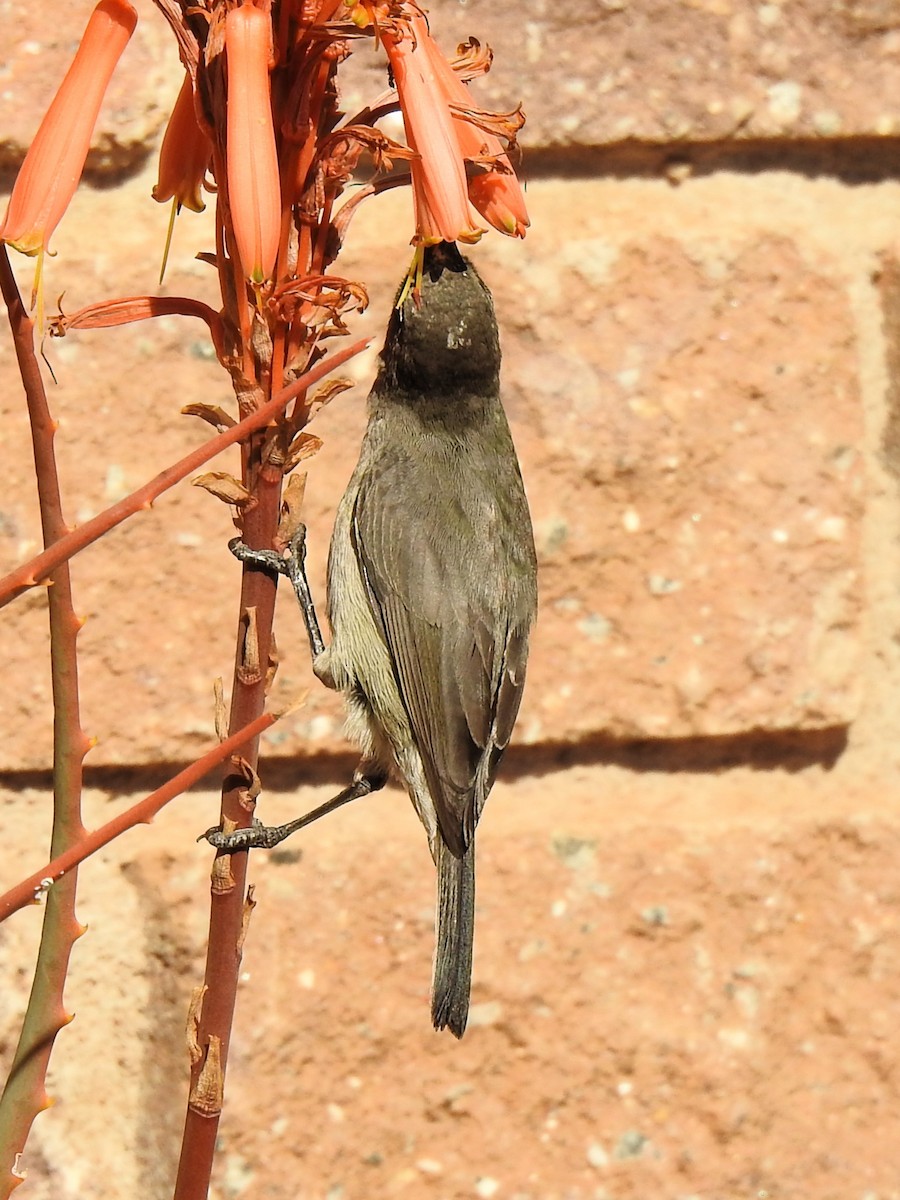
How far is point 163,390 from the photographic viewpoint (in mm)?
845

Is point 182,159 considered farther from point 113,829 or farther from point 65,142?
point 113,829

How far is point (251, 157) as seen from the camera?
40 cm

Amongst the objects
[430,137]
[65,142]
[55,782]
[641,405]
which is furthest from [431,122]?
[641,405]

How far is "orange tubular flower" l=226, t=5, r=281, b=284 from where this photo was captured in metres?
0.40

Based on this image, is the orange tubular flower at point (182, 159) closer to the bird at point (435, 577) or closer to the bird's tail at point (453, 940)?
the bird at point (435, 577)

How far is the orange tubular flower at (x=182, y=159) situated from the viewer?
486 millimetres

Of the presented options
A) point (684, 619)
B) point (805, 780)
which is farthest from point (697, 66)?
point (805, 780)

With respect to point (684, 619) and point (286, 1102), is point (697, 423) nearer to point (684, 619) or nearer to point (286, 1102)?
point (684, 619)

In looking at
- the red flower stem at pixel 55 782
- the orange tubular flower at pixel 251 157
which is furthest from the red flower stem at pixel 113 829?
the orange tubular flower at pixel 251 157

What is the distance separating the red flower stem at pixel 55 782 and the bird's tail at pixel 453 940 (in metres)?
0.34

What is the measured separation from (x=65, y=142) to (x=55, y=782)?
197 millimetres

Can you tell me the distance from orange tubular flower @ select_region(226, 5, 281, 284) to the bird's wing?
47 centimetres

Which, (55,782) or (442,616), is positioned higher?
(55,782)

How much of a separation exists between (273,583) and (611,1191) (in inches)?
23.3
